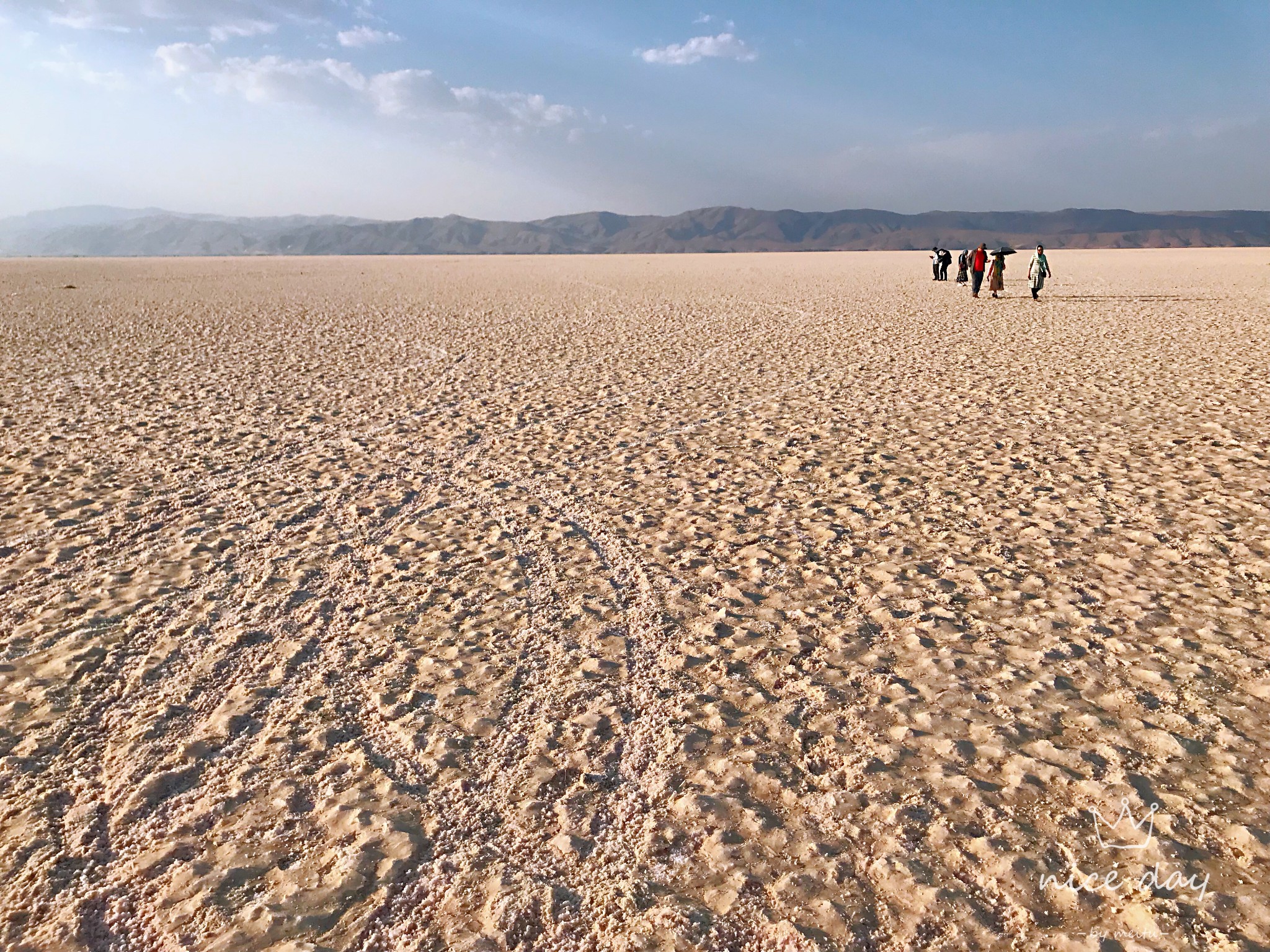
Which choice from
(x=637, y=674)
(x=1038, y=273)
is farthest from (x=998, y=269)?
(x=637, y=674)

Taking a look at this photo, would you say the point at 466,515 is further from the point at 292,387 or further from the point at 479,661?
the point at 292,387

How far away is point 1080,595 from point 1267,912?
2190mm

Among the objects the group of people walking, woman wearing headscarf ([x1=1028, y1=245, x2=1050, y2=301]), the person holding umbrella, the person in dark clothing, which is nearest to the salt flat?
woman wearing headscarf ([x1=1028, y1=245, x2=1050, y2=301])

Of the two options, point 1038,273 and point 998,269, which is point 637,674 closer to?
point 1038,273

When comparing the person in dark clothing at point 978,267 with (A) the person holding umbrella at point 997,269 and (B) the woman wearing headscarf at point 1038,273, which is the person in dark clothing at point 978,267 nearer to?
(A) the person holding umbrella at point 997,269

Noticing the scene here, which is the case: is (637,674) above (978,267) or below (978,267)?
below

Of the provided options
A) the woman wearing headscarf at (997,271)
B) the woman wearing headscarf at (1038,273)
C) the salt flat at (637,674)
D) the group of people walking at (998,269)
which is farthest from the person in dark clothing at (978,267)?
the salt flat at (637,674)

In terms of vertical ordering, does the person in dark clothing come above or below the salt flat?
above

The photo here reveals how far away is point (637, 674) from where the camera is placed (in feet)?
12.2

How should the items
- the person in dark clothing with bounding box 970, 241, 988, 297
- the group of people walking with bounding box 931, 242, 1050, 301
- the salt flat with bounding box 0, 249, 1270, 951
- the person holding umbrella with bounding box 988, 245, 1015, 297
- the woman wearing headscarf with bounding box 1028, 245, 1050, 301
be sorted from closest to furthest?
Result: the salt flat with bounding box 0, 249, 1270, 951 < the woman wearing headscarf with bounding box 1028, 245, 1050, 301 < the group of people walking with bounding box 931, 242, 1050, 301 < the person holding umbrella with bounding box 988, 245, 1015, 297 < the person in dark clothing with bounding box 970, 241, 988, 297

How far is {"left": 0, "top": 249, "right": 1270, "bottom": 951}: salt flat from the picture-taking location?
2.49 m

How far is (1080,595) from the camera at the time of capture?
438cm

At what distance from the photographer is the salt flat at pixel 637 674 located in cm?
249

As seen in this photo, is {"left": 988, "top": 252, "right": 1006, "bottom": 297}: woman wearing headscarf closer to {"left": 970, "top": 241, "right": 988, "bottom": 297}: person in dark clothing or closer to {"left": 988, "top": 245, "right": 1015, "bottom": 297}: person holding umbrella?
{"left": 988, "top": 245, "right": 1015, "bottom": 297}: person holding umbrella
